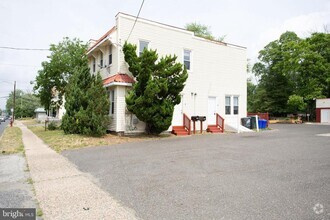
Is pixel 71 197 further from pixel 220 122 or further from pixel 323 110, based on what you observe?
pixel 323 110

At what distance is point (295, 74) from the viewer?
42.2 metres

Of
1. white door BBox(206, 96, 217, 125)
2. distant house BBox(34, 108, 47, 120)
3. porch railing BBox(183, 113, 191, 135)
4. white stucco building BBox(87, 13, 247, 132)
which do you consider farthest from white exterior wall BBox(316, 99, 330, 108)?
distant house BBox(34, 108, 47, 120)

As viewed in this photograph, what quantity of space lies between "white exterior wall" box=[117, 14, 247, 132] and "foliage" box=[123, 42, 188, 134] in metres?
2.08

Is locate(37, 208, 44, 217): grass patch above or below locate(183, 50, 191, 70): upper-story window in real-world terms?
below

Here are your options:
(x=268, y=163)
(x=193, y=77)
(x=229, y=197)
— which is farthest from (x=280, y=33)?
(x=229, y=197)

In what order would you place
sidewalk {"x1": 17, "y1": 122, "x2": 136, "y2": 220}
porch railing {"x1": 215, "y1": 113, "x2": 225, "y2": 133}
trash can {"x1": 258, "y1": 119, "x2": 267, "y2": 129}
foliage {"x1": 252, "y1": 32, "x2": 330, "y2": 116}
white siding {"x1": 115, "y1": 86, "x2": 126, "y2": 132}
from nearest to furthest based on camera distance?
sidewalk {"x1": 17, "y1": 122, "x2": 136, "y2": 220}, white siding {"x1": 115, "y1": 86, "x2": 126, "y2": 132}, porch railing {"x1": 215, "y1": 113, "x2": 225, "y2": 133}, trash can {"x1": 258, "y1": 119, "x2": 267, "y2": 129}, foliage {"x1": 252, "y1": 32, "x2": 330, "y2": 116}

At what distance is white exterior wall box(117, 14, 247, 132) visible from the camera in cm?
1513

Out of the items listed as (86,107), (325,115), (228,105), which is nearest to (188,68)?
(228,105)

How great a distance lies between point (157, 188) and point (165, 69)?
31.0 ft

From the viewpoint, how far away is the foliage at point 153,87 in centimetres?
1277

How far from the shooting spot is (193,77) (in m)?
17.4

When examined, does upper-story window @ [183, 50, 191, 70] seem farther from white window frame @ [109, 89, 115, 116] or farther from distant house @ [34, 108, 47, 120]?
distant house @ [34, 108, 47, 120]

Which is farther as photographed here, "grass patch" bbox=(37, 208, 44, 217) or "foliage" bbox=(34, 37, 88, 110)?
"foliage" bbox=(34, 37, 88, 110)

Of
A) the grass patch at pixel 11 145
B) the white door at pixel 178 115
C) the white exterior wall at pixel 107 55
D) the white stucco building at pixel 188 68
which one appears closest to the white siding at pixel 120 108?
the white stucco building at pixel 188 68
